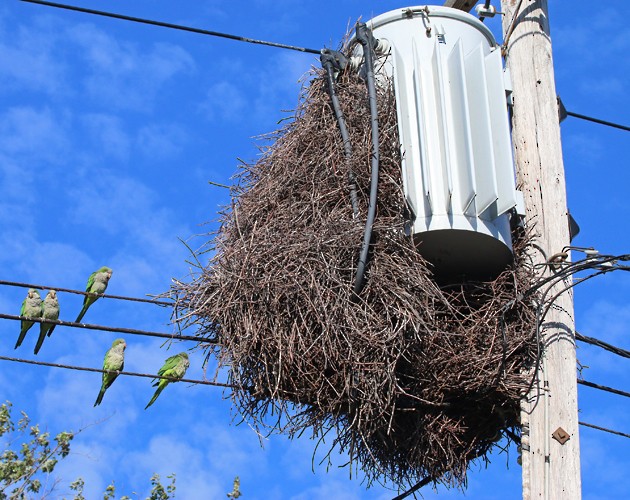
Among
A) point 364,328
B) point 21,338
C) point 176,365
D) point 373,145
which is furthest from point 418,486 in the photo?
point 21,338

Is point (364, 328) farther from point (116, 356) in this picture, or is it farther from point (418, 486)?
point (116, 356)

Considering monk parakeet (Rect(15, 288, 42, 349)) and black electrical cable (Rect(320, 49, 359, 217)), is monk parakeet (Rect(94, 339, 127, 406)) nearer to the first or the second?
monk parakeet (Rect(15, 288, 42, 349))

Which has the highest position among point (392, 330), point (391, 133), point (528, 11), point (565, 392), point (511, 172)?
point (528, 11)

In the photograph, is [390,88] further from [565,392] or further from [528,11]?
[565,392]

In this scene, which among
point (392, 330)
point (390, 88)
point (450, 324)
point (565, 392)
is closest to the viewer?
point (565, 392)

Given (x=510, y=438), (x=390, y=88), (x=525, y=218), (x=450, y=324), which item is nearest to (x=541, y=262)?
(x=525, y=218)

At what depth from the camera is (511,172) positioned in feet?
16.2

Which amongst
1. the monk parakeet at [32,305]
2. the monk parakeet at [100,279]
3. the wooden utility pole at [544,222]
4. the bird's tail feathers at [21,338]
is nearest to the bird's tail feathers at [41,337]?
the bird's tail feathers at [21,338]

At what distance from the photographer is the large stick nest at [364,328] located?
4.81 metres

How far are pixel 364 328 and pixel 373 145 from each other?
97cm

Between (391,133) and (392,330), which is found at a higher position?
(391,133)

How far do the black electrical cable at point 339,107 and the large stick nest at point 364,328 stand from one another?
34 millimetres

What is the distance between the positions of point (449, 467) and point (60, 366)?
1905mm

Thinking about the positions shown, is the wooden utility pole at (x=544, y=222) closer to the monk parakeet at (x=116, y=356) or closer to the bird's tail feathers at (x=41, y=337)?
the bird's tail feathers at (x=41, y=337)
